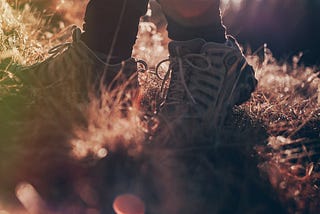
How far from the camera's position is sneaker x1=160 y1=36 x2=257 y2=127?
261cm

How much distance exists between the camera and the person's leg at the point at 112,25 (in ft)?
9.17

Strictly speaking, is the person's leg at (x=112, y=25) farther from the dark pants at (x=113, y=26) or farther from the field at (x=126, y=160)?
the field at (x=126, y=160)

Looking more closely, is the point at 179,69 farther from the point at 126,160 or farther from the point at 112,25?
the point at 126,160

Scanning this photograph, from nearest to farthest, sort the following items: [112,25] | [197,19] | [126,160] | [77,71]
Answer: [126,160] → [77,71] → [112,25] → [197,19]

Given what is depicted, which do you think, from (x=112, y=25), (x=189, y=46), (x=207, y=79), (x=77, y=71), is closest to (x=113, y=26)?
(x=112, y=25)

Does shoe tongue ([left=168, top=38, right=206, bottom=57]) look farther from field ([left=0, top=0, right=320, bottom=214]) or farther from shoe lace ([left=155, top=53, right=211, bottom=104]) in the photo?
field ([left=0, top=0, right=320, bottom=214])

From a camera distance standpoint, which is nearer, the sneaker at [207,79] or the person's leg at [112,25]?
the sneaker at [207,79]

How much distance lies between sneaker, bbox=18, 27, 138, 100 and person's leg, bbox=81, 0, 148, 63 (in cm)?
5

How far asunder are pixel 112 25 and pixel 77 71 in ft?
1.05

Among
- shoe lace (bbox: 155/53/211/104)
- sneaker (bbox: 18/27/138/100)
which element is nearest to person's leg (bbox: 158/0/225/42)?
shoe lace (bbox: 155/53/211/104)

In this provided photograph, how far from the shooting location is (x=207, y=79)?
2.74 meters

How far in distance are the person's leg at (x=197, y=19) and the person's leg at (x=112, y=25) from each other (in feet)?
0.67

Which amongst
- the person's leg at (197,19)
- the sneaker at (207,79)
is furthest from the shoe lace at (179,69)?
the person's leg at (197,19)

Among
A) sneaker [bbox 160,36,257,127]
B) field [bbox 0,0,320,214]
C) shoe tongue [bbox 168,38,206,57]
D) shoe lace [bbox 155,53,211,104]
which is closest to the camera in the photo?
field [bbox 0,0,320,214]
